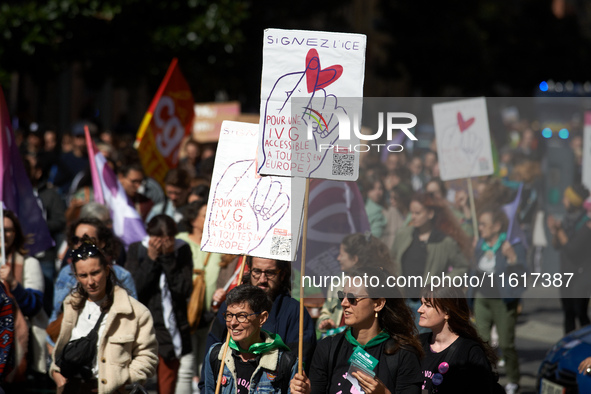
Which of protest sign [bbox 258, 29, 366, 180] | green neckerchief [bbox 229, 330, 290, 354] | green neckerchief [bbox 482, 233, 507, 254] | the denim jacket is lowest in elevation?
the denim jacket

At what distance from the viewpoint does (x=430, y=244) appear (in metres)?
7.53

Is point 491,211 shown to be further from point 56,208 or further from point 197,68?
point 197,68

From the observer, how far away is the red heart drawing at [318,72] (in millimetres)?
5305

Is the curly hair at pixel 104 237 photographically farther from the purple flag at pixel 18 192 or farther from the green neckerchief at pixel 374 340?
the green neckerchief at pixel 374 340

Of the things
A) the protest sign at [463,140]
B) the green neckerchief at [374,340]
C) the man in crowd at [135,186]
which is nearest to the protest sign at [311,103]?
the green neckerchief at [374,340]

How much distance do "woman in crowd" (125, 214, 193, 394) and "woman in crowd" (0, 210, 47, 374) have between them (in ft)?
2.21

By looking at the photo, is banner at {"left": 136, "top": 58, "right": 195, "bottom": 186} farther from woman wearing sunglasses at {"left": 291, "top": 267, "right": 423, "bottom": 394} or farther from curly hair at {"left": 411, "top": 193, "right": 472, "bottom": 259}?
woman wearing sunglasses at {"left": 291, "top": 267, "right": 423, "bottom": 394}

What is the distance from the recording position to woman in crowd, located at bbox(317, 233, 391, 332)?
6.46 metres

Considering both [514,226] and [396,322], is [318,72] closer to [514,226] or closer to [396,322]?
[396,322]

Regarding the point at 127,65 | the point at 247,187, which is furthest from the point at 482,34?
the point at 247,187

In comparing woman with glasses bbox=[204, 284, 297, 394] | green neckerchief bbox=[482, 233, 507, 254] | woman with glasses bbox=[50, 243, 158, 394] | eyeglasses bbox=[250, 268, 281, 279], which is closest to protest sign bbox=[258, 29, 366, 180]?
eyeglasses bbox=[250, 268, 281, 279]

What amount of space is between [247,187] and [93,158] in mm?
3517

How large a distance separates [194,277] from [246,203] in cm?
184

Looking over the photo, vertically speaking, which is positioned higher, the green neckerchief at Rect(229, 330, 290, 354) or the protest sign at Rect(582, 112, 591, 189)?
the protest sign at Rect(582, 112, 591, 189)
